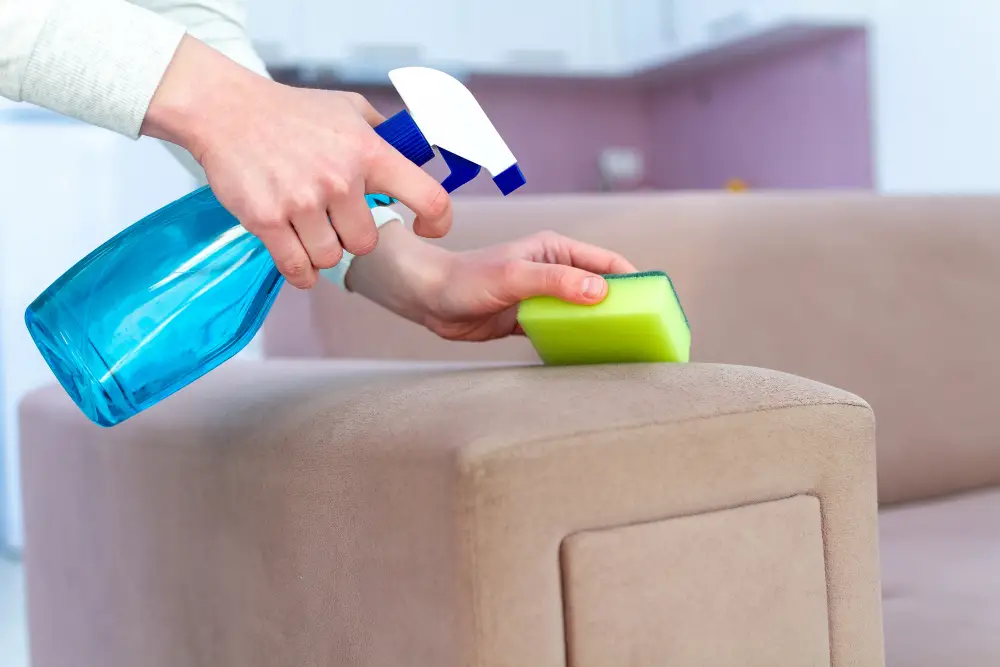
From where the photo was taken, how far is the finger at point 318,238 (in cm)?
58

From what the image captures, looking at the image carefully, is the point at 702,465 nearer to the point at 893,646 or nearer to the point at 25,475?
the point at 893,646

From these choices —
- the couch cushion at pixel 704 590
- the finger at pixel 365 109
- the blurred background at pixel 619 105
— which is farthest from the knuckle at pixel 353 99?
the blurred background at pixel 619 105

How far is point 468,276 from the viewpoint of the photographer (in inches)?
34.1

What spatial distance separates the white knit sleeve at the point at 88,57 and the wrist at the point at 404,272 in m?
0.34

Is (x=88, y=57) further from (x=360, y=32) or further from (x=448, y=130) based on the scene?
(x=360, y=32)

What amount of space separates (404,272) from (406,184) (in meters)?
0.32

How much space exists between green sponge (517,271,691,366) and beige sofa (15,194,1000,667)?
4cm

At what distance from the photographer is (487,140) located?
638 mm

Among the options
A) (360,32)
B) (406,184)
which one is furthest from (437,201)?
(360,32)

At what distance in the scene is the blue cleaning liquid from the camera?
0.68 metres

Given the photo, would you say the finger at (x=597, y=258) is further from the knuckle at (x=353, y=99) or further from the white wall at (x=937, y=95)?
the white wall at (x=937, y=95)

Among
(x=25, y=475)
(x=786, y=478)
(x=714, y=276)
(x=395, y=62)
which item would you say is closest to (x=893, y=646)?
(x=786, y=478)

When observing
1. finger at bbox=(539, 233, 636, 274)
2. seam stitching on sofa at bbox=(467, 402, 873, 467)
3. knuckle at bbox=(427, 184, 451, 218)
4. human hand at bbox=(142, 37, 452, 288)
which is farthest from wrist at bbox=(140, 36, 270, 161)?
finger at bbox=(539, 233, 636, 274)

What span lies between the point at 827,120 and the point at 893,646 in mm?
3224
